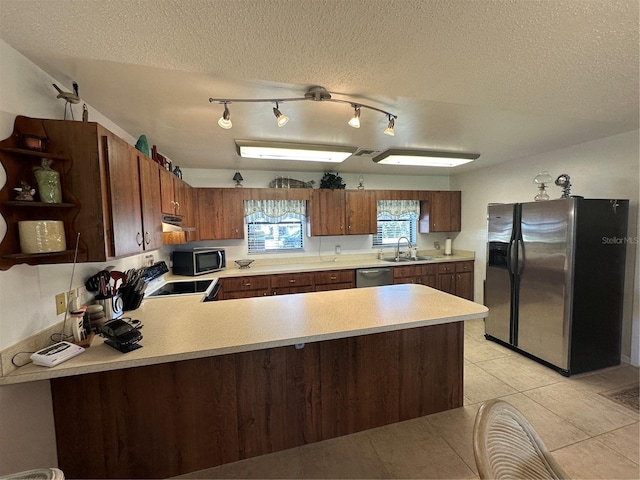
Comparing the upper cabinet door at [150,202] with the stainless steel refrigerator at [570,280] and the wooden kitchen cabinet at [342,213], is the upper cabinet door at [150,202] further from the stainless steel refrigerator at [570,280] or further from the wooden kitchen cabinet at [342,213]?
the stainless steel refrigerator at [570,280]

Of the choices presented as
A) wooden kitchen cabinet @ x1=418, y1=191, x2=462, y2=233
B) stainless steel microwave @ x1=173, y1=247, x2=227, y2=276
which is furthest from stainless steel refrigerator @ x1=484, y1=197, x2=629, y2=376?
stainless steel microwave @ x1=173, y1=247, x2=227, y2=276

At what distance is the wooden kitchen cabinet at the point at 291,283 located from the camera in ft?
12.0

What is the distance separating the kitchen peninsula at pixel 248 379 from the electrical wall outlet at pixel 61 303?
30 centimetres

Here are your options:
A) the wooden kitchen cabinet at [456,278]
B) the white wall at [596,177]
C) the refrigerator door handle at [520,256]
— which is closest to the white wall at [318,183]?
the wooden kitchen cabinet at [456,278]

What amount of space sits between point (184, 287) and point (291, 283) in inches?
53.1

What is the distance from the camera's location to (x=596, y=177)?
2.93 m

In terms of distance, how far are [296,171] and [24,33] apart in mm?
3281

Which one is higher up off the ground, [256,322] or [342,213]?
[342,213]

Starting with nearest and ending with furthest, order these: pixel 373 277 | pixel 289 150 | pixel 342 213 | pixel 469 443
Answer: pixel 469 443, pixel 289 150, pixel 373 277, pixel 342 213

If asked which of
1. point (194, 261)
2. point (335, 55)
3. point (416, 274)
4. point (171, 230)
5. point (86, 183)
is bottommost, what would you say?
point (416, 274)

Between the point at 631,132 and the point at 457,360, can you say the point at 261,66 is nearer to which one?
the point at 457,360

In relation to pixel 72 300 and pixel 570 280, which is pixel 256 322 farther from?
pixel 570 280

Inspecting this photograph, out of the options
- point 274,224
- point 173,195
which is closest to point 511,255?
point 274,224

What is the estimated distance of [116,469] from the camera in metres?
1.56
